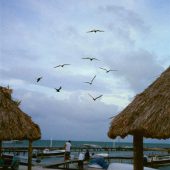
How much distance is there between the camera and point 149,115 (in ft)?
25.4

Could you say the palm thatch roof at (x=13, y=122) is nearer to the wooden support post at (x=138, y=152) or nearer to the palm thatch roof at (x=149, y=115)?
the palm thatch roof at (x=149, y=115)

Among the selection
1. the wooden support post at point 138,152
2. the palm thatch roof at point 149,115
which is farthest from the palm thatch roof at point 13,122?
the wooden support post at point 138,152

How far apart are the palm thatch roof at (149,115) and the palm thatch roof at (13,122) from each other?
4.13 m

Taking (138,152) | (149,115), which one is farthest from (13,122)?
(149,115)

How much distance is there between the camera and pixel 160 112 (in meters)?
7.65

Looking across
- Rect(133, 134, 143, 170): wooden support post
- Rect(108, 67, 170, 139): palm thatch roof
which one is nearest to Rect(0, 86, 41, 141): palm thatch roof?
Rect(108, 67, 170, 139): palm thatch roof

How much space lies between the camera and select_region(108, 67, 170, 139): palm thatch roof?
24.6ft

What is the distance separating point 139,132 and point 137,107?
0.55 metres

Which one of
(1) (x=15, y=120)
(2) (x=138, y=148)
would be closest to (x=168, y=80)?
(2) (x=138, y=148)

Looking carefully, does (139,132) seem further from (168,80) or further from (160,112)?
(168,80)

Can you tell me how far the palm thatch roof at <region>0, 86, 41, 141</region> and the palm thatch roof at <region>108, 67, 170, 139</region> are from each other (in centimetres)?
413

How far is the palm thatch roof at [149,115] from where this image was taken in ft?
24.6

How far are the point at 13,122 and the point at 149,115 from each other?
5.65m

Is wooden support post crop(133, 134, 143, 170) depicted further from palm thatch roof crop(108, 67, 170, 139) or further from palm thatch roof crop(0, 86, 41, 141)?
palm thatch roof crop(0, 86, 41, 141)
